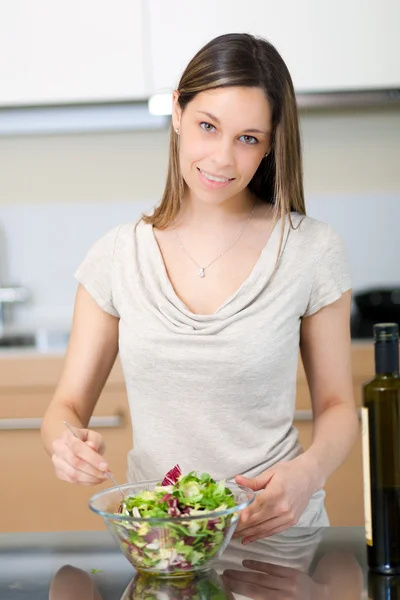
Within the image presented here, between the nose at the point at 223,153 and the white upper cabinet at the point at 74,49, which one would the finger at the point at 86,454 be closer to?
the nose at the point at 223,153

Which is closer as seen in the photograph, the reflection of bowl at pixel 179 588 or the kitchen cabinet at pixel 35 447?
the reflection of bowl at pixel 179 588

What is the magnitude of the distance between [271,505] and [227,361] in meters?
0.36

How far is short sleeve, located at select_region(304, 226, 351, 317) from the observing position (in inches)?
57.3

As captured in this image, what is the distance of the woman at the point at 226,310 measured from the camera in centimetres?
137

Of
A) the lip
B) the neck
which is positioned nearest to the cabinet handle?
the neck

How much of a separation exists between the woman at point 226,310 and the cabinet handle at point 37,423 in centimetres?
105

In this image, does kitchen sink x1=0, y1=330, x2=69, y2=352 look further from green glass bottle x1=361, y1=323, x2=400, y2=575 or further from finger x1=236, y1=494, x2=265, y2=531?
green glass bottle x1=361, y1=323, x2=400, y2=575

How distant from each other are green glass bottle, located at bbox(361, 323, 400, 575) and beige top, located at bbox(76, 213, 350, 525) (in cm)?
45

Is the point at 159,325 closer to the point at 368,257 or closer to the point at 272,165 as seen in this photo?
the point at 272,165

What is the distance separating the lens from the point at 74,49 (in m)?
2.78

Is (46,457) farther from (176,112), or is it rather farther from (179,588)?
(179,588)

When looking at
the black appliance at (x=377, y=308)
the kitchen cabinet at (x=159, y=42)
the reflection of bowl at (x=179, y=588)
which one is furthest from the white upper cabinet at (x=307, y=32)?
the reflection of bowl at (x=179, y=588)

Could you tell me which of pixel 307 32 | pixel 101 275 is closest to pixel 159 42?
pixel 307 32

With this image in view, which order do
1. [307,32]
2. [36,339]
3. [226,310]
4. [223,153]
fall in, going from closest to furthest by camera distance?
1. [223,153]
2. [226,310]
3. [307,32]
4. [36,339]
